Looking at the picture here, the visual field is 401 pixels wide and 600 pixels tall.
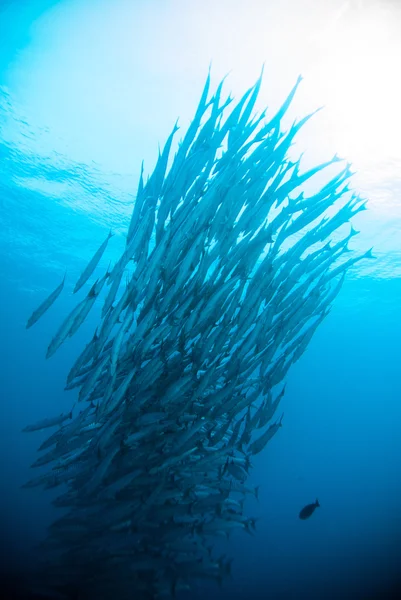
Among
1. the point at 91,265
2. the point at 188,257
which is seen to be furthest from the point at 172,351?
the point at 91,265

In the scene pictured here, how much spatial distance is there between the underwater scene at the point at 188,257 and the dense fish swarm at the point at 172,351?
0.03 meters

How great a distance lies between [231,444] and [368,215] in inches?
416

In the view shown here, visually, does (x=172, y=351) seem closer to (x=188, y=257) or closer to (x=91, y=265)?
(x=188, y=257)

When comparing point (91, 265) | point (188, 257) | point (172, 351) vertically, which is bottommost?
point (172, 351)

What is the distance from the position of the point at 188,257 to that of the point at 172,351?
3.94 feet

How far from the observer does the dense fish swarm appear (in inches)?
145

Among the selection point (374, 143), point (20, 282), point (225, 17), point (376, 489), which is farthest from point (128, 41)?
point (376, 489)

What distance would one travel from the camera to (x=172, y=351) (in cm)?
405

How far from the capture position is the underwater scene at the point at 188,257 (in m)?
3.80

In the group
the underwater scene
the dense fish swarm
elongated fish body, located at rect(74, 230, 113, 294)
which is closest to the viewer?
the dense fish swarm

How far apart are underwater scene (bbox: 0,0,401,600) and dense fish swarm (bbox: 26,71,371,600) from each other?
0.03 meters

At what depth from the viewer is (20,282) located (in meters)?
22.5

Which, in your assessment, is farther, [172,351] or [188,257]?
[172,351]

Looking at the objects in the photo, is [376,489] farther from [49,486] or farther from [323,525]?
[49,486]
